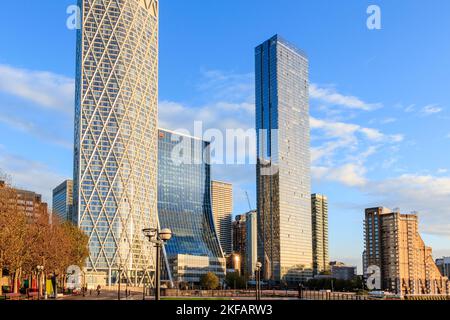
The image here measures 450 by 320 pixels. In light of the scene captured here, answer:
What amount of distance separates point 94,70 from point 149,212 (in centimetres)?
5066

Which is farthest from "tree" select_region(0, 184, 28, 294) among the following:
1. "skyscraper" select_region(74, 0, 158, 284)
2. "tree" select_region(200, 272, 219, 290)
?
"tree" select_region(200, 272, 219, 290)

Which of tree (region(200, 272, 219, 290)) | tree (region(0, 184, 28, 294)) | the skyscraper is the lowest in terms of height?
tree (region(200, 272, 219, 290))

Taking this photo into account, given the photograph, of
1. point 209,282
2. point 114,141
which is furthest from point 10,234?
point 209,282

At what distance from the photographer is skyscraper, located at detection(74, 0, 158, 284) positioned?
174m

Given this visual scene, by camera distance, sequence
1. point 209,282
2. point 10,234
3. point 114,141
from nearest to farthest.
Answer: point 10,234 < point 114,141 < point 209,282

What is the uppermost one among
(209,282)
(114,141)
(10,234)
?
(114,141)

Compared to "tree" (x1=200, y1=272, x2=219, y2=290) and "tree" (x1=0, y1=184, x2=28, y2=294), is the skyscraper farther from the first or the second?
"tree" (x1=0, y1=184, x2=28, y2=294)

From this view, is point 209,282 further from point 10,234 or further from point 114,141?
point 10,234

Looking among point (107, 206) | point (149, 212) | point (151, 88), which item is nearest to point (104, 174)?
point (107, 206)

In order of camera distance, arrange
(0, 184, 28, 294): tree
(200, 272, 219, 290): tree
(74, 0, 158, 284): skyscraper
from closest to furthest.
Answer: (0, 184, 28, 294): tree → (74, 0, 158, 284): skyscraper → (200, 272, 219, 290): tree

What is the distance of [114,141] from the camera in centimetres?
17900

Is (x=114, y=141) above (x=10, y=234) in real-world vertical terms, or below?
above

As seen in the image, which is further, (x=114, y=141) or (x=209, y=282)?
(x=209, y=282)
